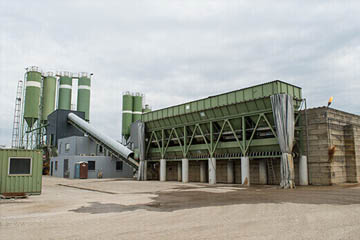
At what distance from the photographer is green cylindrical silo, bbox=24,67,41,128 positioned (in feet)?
183

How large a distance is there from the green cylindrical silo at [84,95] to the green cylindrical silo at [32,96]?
743 cm

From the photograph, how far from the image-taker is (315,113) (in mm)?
24734

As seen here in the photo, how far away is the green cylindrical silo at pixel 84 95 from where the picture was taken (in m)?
60.6

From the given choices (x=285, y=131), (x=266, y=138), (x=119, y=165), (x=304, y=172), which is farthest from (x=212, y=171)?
(x=119, y=165)

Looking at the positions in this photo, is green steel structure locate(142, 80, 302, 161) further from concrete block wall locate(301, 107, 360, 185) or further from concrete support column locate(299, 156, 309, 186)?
concrete block wall locate(301, 107, 360, 185)

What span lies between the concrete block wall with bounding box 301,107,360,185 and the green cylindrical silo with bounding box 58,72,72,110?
48.1 m

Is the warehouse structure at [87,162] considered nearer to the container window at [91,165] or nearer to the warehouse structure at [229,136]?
the container window at [91,165]

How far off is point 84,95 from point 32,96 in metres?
9.37

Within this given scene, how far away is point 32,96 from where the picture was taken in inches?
2199

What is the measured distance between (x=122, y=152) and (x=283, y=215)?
105 ft

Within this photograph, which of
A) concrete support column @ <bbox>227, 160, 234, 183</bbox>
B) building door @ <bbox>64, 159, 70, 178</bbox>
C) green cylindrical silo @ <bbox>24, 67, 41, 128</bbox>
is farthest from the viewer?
green cylindrical silo @ <bbox>24, 67, 41, 128</bbox>

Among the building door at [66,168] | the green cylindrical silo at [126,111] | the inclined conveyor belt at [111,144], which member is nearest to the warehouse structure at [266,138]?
the inclined conveyor belt at [111,144]

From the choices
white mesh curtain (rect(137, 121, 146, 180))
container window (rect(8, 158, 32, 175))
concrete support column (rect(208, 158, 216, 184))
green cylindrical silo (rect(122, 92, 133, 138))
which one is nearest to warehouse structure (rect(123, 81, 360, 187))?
concrete support column (rect(208, 158, 216, 184))

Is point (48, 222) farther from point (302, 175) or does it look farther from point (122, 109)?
point (122, 109)
